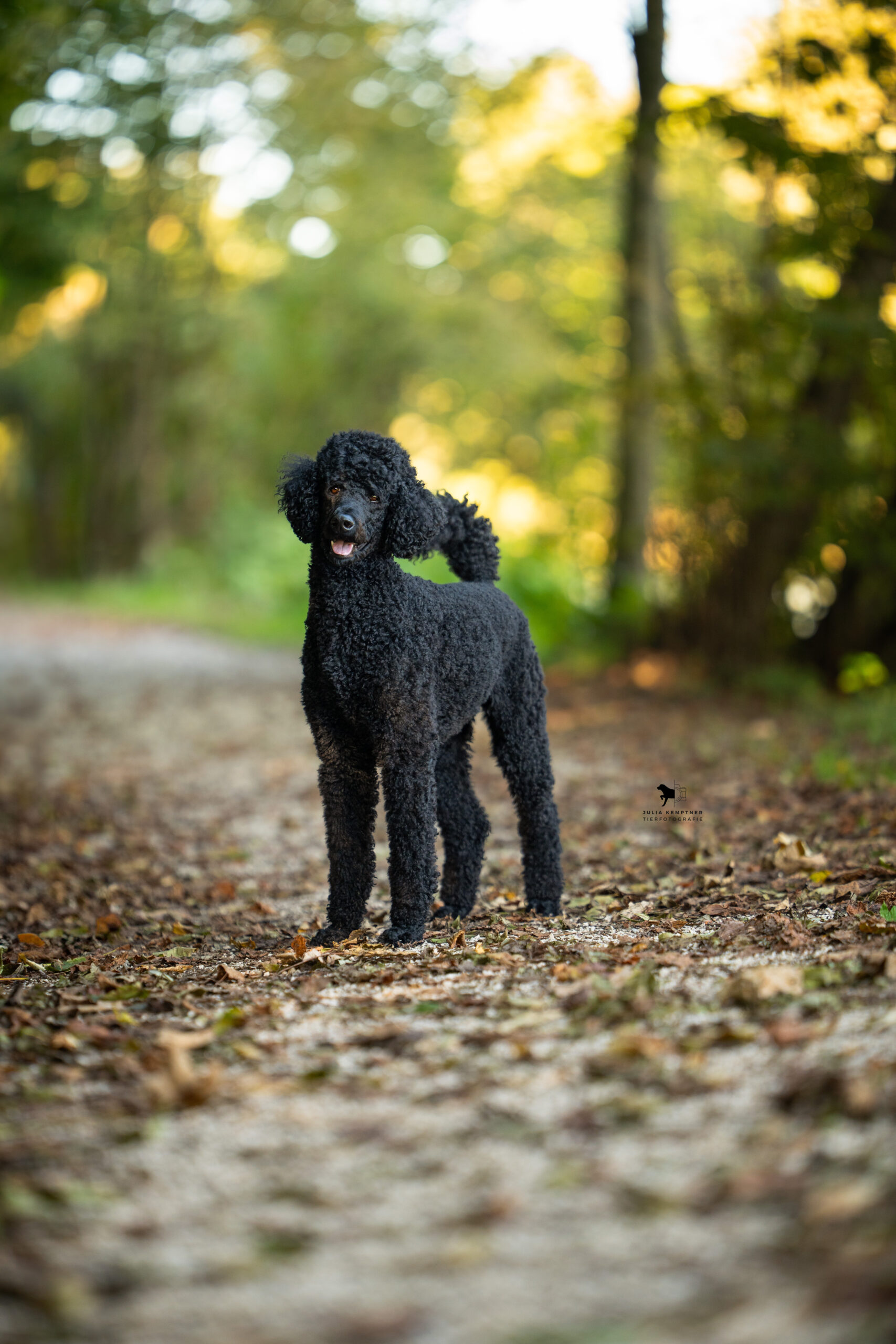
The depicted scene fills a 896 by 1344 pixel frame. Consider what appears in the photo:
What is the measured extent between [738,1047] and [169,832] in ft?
15.7

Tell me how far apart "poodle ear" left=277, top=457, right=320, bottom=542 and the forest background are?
71.1 inches

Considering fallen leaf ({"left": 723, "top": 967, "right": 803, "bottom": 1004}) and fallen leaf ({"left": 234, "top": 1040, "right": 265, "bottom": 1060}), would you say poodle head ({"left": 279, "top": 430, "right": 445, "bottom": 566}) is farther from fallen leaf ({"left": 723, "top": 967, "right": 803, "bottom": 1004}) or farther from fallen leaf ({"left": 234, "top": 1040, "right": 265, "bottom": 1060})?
fallen leaf ({"left": 723, "top": 967, "right": 803, "bottom": 1004})

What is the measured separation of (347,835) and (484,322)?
962 inches

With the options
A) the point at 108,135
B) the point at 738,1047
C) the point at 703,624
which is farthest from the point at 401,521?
the point at 108,135

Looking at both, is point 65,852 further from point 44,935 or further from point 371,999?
point 371,999

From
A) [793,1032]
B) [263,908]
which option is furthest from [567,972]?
[263,908]

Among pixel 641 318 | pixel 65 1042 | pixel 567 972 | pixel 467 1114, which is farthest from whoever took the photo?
pixel 641 318

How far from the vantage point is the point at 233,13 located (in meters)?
20.0

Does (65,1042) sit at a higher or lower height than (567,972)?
lower

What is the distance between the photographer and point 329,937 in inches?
167

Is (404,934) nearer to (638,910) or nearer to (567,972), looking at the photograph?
(567,972)

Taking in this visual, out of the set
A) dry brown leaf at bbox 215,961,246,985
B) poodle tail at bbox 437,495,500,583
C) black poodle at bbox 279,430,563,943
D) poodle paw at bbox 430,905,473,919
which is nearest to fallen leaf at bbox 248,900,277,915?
poodle paw at bbox 430,905,473,919

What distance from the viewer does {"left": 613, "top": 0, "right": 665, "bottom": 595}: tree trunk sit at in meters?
12.9

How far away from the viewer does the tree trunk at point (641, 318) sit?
42.2ft
